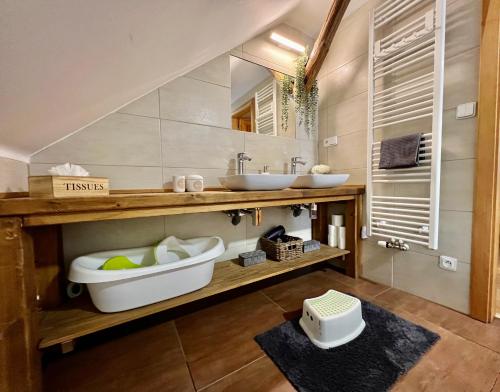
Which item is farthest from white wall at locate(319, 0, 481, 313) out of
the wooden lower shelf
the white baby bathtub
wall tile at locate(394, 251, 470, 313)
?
the white baby bathtub

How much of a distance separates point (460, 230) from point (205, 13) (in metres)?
1.77

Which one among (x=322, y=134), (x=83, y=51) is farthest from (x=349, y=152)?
(x=83, y=51)

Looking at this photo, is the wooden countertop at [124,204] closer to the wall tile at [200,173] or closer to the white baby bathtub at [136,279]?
the white baby bathtub at [136,279]

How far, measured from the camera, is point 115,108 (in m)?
1.21

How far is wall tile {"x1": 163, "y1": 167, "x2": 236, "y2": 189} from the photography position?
54.9 inches

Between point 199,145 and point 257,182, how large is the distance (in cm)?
60

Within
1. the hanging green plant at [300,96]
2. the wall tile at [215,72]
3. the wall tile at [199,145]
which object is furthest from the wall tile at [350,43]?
the wall tile at [199,145]

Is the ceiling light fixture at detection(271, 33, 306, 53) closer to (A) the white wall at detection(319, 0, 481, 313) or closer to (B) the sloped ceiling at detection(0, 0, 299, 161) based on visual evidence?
(A) the white wall at detection(319, 0, 481, 313)

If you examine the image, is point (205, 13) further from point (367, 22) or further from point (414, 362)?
point (414, 362)

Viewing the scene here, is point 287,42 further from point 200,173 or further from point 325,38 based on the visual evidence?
point 200,173

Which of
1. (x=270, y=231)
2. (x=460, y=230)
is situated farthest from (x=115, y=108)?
(x=460, y=230)

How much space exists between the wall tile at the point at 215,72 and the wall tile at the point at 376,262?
177 centimetres

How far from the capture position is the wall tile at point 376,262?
1616 millimetres

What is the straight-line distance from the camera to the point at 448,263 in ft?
4.25
